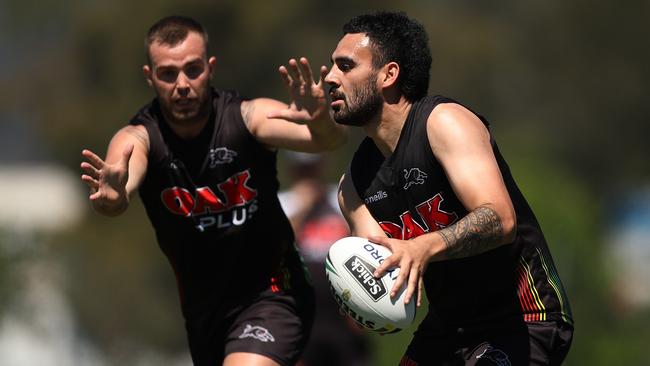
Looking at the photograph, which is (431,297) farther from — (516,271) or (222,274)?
(222,274)

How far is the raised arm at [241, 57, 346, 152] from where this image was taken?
23.5ft

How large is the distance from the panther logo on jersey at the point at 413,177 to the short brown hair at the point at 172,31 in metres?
1.88

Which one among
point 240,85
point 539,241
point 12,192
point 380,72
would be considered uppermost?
point 380,72

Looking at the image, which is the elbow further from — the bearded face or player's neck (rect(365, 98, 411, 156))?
the bearded face

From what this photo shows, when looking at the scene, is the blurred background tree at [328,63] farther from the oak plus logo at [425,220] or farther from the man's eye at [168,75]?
the oak plus logo at [425,220]

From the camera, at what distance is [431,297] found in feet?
21.6

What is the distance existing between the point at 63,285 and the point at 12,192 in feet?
99.9

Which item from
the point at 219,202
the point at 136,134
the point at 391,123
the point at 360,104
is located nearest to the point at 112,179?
the point at 136,134

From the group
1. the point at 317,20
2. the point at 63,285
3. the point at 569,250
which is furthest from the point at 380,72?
the point at 317,20

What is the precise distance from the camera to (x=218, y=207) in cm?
755

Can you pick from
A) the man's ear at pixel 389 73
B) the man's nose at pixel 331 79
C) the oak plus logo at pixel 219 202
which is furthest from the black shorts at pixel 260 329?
the man's ear at pixel 389 73

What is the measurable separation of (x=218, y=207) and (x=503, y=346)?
6.84 ft

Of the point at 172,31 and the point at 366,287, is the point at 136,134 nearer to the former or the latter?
the point at 172,31

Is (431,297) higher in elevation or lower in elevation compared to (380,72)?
lower
